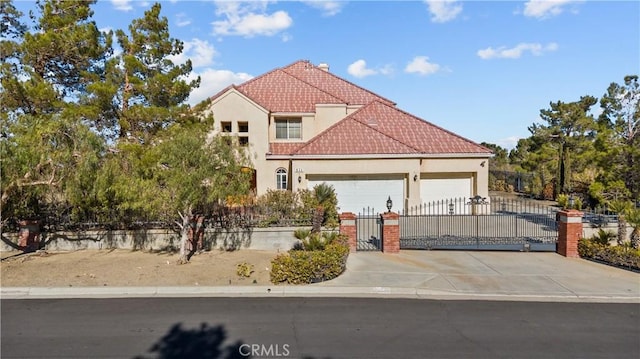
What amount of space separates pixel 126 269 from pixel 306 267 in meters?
5.24

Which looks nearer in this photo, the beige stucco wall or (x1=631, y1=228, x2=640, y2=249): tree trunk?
(x1=631, y1=228, x2=640, y2=249): tree trunk

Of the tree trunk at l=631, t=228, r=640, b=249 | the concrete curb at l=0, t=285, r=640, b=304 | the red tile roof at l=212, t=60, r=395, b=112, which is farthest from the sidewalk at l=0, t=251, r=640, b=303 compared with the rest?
the red tile roof at l=212, t=60, r=395, b=112

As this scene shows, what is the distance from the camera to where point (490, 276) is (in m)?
10.9

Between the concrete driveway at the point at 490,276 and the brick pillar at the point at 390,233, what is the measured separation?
0.33 metres

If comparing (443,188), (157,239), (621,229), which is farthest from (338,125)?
(621,229)

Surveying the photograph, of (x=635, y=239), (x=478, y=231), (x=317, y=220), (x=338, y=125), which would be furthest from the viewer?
(x=338, y=125)

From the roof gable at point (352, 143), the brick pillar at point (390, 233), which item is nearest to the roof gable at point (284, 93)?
the roof gable at point (352, 143)

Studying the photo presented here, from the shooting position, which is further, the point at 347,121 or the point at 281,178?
the point at 347,121

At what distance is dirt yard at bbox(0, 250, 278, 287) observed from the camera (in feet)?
33.2

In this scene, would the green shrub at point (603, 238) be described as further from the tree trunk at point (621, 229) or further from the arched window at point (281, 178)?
the arched window at point (281, 178)

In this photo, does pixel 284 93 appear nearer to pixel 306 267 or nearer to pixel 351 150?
pixel 351 150

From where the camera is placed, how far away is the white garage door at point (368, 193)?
2181 centimetres

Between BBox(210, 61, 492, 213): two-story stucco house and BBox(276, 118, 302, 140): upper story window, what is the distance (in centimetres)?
6

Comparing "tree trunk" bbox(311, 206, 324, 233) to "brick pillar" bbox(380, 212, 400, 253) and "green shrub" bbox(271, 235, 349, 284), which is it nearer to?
"brick pillar" bbox(380, 212, 400, 253)
